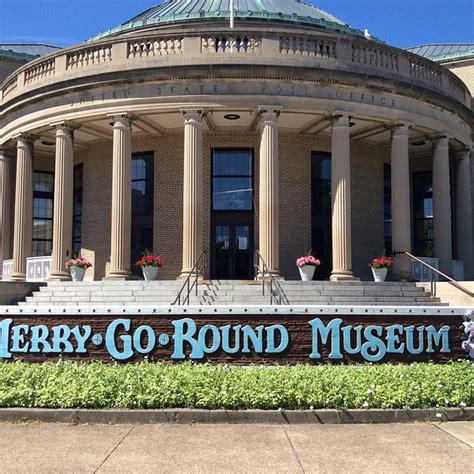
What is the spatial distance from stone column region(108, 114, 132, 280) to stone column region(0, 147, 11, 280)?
6630 millimetres

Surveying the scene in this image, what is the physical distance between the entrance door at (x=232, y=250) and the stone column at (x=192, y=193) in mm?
4327

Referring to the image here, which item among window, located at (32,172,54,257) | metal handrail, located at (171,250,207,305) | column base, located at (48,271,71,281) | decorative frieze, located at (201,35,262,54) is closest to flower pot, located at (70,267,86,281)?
column base, located at (48,271,71,281)

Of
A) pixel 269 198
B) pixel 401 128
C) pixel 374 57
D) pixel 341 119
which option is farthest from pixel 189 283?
pixel 374 57

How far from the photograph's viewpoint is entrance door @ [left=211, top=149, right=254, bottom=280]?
22.8m

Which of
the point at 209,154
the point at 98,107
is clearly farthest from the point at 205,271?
the point at 98,107

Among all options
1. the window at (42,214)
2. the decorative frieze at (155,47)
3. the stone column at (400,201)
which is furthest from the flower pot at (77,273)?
the stone column at (400,201)

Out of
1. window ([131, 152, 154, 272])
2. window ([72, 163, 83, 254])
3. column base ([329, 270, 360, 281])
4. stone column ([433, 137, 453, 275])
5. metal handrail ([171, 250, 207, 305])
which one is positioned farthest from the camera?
window ([72, 163, 83, 254])

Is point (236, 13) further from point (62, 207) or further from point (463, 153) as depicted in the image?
point (62, 207)

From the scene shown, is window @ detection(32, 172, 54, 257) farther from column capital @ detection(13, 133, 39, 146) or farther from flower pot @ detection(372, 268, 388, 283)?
flower pot @ detection(372, 268, 388, 283)

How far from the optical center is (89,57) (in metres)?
20.6

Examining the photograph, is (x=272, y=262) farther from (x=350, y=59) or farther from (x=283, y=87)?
(x=350, y=59)

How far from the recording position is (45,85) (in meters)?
20.9

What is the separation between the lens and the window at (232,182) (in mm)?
23234

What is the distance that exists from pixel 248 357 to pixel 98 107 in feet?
40.3
